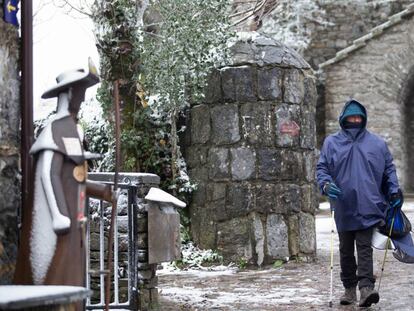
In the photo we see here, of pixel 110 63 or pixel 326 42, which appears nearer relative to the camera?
pixel 110 63

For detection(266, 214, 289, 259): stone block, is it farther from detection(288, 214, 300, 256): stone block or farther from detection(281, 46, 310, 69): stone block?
detection(281, 46, 310, 69): stone block

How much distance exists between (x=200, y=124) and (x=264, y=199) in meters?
1.18

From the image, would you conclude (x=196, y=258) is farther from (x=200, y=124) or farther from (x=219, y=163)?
(x=200, y=124)

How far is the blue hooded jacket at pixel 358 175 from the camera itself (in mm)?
6496

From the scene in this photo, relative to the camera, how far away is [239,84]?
9711mm

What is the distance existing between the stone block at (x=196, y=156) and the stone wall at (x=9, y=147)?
6124mm

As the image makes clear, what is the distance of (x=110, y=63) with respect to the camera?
9.37 m

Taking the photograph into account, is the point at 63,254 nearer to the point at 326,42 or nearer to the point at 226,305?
the point at 226,305

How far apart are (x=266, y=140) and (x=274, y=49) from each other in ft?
3.74

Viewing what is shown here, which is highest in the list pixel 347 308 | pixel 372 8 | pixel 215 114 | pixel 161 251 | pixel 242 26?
pixel 372 8

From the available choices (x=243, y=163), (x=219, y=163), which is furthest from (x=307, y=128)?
(x=219, y=163)

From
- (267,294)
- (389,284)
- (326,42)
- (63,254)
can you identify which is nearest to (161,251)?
(267,294)

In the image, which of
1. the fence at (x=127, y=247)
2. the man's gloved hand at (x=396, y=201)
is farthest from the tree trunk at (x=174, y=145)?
the man's gloved hand at (x=396, y=201)

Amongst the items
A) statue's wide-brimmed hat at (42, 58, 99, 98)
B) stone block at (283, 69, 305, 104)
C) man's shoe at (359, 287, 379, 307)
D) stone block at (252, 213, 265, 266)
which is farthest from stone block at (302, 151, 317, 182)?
statue's wide-brimmed hat at (42, 58, 99, 98)
